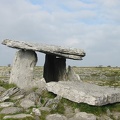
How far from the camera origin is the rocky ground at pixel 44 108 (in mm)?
14180

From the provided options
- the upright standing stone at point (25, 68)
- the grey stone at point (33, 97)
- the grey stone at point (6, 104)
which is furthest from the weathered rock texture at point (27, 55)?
the grey stone at point (6, 104)

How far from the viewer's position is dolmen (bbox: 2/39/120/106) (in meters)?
A: 15.4

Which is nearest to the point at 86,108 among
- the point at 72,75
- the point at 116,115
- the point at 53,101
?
the point at 116,115

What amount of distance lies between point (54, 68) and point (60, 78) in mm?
1179

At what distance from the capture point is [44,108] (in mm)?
14922

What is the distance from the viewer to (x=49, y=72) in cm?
2234

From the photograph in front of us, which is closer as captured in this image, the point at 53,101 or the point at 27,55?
the point at 53,101

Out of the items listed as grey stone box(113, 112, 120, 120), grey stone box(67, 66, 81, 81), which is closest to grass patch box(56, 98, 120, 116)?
grey stone box(113, 112, 120, 120)

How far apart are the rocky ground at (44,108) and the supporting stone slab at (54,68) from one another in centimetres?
402

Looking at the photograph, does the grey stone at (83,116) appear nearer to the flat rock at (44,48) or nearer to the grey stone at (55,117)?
the grey stone at (55,117)

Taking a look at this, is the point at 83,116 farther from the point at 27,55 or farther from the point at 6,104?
the point at 27,55

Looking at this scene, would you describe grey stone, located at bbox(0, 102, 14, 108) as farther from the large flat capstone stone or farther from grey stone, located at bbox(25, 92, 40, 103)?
the large flat capstone stone

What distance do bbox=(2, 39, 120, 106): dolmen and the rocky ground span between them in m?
0.38

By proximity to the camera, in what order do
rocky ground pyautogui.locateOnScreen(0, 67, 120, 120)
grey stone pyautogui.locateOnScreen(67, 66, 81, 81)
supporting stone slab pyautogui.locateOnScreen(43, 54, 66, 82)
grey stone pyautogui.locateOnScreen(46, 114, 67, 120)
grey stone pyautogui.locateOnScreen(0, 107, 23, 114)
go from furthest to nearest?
1. supporting stone slab pyautogui.locateOnScreen(43, 54, 66, 82)
2. grey stone pyautogui.locateOnScreen(67, 66, 81, 81)
3. grey stone pyautogui.locateOnScreen(0, 107, 23, 114)
4. rocky ground pyautogui.locateOnScreen(0, 67, 120, 120)
5. grey stone pyautogui.locateOnScreen(46, 114, 67, 120)
